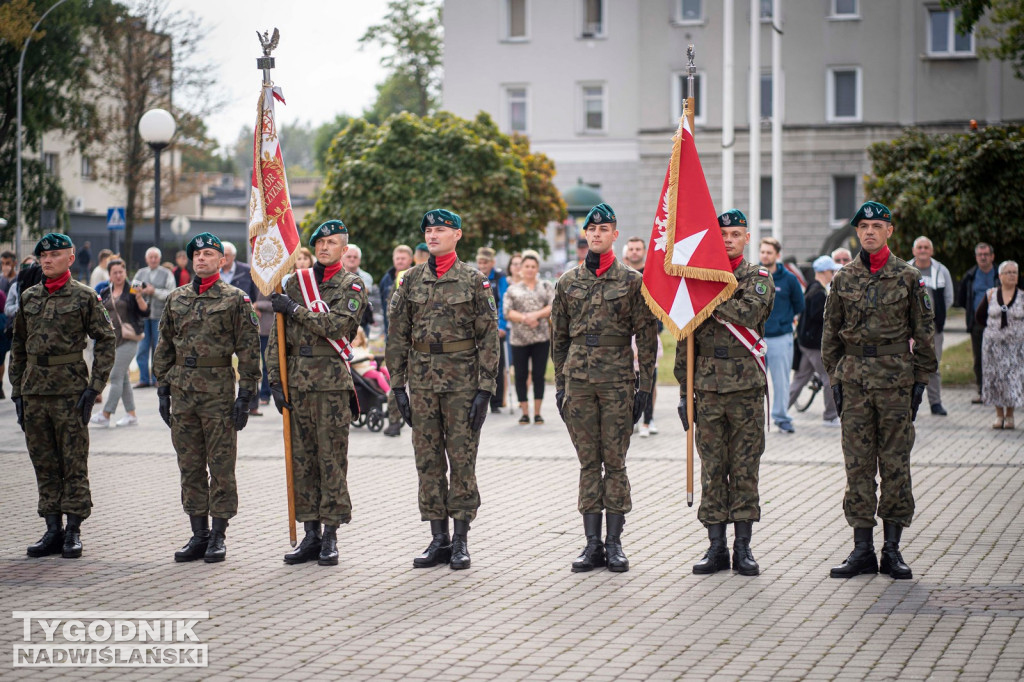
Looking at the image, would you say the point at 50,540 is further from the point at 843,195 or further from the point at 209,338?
the point at 843,195

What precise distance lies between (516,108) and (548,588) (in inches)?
1605

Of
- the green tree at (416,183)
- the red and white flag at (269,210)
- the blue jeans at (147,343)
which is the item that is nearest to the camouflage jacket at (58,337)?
the red and white flag at (269,210)

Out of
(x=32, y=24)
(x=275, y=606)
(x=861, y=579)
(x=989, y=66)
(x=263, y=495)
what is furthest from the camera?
(x=989, y=66)

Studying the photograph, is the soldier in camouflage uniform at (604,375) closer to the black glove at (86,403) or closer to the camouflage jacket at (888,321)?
the camouflage jacket at (888,321)

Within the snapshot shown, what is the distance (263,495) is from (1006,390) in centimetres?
894

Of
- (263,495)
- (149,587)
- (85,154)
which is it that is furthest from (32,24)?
(149,587)

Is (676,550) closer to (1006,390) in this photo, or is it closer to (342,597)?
(342,597)

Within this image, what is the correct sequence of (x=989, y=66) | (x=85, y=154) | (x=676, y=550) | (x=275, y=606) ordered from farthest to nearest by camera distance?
(x=85, y=154) → (x=989, y=66) → (x=676, y=550) → (x=275, y=606)

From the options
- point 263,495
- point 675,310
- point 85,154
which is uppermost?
point 85,154

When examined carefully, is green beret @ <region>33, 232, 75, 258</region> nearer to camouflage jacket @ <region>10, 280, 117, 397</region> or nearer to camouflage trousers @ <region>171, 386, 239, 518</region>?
camouflage jacket @ <region>10, 280, 117, 397</region>

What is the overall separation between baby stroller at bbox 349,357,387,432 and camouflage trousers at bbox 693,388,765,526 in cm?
710

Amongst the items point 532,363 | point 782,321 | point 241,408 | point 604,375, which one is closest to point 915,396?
point 604,375

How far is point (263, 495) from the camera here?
10.8m

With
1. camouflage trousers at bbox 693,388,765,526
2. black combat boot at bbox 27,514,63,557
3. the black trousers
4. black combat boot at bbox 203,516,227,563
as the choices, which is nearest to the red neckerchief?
black combat boot at bbox 27,514,63,557
